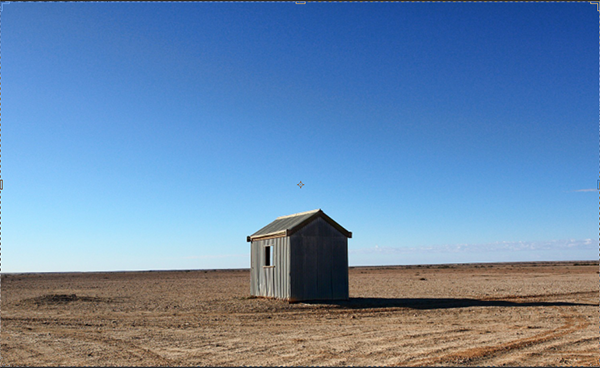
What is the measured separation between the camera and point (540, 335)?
11625mm

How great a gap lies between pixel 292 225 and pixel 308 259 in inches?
64.9

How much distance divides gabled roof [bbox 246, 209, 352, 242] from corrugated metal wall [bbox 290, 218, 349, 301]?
0.21 m

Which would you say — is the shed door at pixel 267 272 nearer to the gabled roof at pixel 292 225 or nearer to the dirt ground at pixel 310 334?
the gabled roof at pixel 292 225

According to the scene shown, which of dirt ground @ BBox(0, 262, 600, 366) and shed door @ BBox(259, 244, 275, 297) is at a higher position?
shed door @ BBox(259, 244, 275, 297)

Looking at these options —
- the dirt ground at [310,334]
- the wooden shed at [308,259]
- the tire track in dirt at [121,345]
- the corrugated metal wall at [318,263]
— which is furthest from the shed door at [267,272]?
the tire track in dirt at [121,345]

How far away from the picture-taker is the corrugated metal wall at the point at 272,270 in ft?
67.6

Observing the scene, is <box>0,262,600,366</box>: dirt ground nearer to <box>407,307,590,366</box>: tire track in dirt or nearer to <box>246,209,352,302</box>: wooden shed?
<box>407,307,590,366</box>: tire track in dirt

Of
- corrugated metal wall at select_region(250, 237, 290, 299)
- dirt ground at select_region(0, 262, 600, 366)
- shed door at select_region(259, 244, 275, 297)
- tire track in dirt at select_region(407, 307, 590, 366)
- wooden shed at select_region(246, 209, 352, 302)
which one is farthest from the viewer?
shed door at select_region(259, 244, 275, 297)

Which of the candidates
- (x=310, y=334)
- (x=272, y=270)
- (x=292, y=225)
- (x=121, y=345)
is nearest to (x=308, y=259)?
(x=292, y=225)

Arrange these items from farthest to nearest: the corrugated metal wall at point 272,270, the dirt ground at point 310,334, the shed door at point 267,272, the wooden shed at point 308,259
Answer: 1. the shed door at point 267,272
2. the corrugated metal wall at point 272,270
3. the wooden shed at point 308,259
4. the dirt ground at point 310,334

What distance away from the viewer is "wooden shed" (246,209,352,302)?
20438 mm

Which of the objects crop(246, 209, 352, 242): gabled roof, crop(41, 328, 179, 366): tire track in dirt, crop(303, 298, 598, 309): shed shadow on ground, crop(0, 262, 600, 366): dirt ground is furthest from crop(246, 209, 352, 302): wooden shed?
crop(41, 328, 179, 366): tire track in dirt

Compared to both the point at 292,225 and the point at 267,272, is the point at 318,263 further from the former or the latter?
the point at 267,272

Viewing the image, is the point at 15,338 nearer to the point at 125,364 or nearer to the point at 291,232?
the point at 125,364
